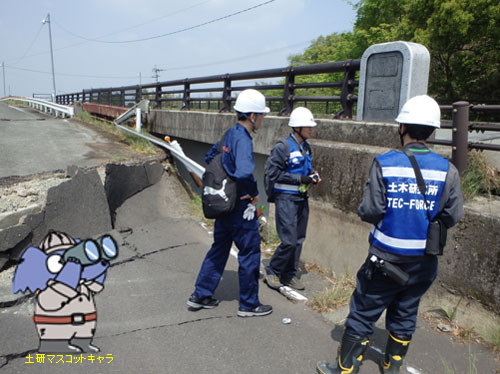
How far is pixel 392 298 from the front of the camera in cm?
302

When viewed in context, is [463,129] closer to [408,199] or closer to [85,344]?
[408,199]

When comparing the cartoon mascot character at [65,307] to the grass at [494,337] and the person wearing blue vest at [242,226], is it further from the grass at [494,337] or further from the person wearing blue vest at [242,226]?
the grass at [494,337]

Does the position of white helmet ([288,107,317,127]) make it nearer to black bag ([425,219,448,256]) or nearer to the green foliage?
black bag ([425,219,448,256])

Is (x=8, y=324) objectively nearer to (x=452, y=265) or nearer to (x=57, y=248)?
(x=57, y=248)

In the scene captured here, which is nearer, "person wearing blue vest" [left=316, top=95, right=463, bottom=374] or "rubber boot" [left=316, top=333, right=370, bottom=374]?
"person wearing blue vest" [left=316, top=95, right=463, bottom=374]

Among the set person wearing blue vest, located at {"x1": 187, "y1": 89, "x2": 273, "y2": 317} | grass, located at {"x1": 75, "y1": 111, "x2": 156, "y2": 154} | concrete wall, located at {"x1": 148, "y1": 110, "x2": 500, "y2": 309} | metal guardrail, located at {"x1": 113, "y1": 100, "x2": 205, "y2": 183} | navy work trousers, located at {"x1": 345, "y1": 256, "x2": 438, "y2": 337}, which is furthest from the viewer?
grass, located at {"x1": 75, "y1": 111, "x2": 156, "y2": 154}

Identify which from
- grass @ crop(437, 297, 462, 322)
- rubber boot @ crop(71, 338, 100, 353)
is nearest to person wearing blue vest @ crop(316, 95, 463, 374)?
grass @ crop(437, 297, 462, 322)

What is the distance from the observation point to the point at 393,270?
286 centimetres

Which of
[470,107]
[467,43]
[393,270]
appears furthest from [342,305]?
[467,43]

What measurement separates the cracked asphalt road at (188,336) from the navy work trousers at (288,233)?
34 cm

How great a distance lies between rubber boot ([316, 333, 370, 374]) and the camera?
304 centimetres

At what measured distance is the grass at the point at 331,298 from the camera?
443cm

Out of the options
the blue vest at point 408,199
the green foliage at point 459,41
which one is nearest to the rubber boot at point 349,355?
the blue vest at point 408,199

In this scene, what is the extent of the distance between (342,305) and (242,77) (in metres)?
5.58
